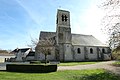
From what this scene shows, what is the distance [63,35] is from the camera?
45594 millimetres

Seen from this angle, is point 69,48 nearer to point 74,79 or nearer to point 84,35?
point 84,35

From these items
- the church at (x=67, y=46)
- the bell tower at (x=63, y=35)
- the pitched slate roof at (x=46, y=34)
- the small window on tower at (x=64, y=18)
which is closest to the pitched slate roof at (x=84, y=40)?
the church at (x=67, y=46)

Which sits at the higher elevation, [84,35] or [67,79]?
[84,35]

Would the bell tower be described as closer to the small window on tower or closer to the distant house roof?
the small window on tower

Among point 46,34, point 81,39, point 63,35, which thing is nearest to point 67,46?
point 63,35

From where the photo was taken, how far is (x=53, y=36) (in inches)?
1884

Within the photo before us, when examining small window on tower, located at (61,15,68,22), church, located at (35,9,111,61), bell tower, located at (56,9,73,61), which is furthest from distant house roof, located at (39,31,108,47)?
small window on tower, located at (61,15,68,22)

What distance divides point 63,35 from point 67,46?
10.8ft

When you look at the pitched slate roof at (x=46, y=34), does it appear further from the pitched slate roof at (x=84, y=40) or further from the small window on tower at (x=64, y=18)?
the pitched slate roof at (x=84, y=40)

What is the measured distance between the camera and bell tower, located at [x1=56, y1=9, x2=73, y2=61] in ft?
147

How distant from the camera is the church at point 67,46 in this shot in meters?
44.9

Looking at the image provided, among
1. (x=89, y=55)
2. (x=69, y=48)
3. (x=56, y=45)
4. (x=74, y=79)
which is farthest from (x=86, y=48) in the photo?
(x=74, y=79)

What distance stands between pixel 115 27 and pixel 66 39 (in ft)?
108

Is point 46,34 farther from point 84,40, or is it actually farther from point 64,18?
point 84,40
